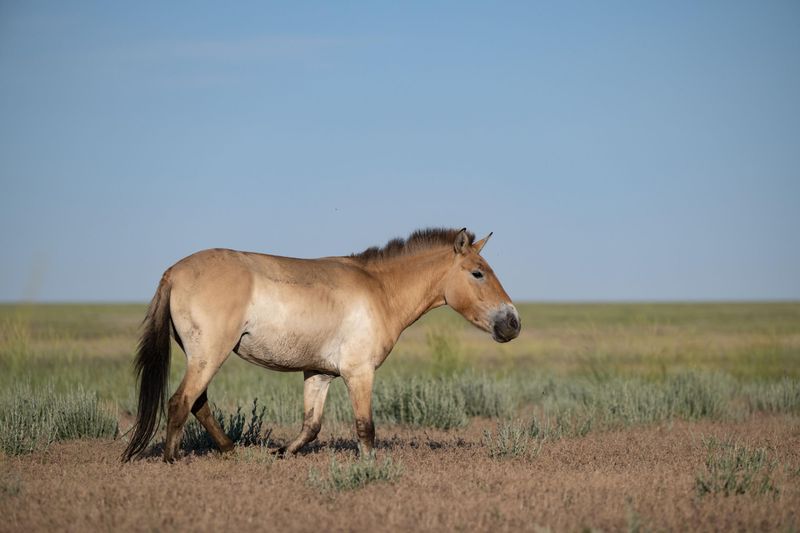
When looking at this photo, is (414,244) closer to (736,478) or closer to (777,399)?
(736,478)

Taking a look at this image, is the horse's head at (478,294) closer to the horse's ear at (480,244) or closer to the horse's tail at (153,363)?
the horse's ear at (480,244)

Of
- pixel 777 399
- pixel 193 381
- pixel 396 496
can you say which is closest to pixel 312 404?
pixel 193 381

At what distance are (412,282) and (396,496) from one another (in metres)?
3.19

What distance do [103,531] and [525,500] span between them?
3.07m

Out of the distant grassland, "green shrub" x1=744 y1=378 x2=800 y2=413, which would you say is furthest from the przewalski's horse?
"green shrub" x1=744 y1=378 x2=800 y2=413

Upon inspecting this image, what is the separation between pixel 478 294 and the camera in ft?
29.9

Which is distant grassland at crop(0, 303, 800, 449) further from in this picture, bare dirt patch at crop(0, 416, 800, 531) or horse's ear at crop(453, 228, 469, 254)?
horse's ear at crop(453, 228, 469, 254)

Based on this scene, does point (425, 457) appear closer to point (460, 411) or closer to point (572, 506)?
point (572, 506)

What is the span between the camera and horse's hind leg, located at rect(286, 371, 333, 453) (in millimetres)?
8758

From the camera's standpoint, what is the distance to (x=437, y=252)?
9320mm

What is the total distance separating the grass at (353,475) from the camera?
6781mm

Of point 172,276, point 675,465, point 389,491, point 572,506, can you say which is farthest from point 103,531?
point 675,465

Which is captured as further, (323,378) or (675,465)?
(323,378)

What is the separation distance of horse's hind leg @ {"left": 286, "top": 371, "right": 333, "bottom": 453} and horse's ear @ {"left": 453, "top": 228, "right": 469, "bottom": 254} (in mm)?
1968
